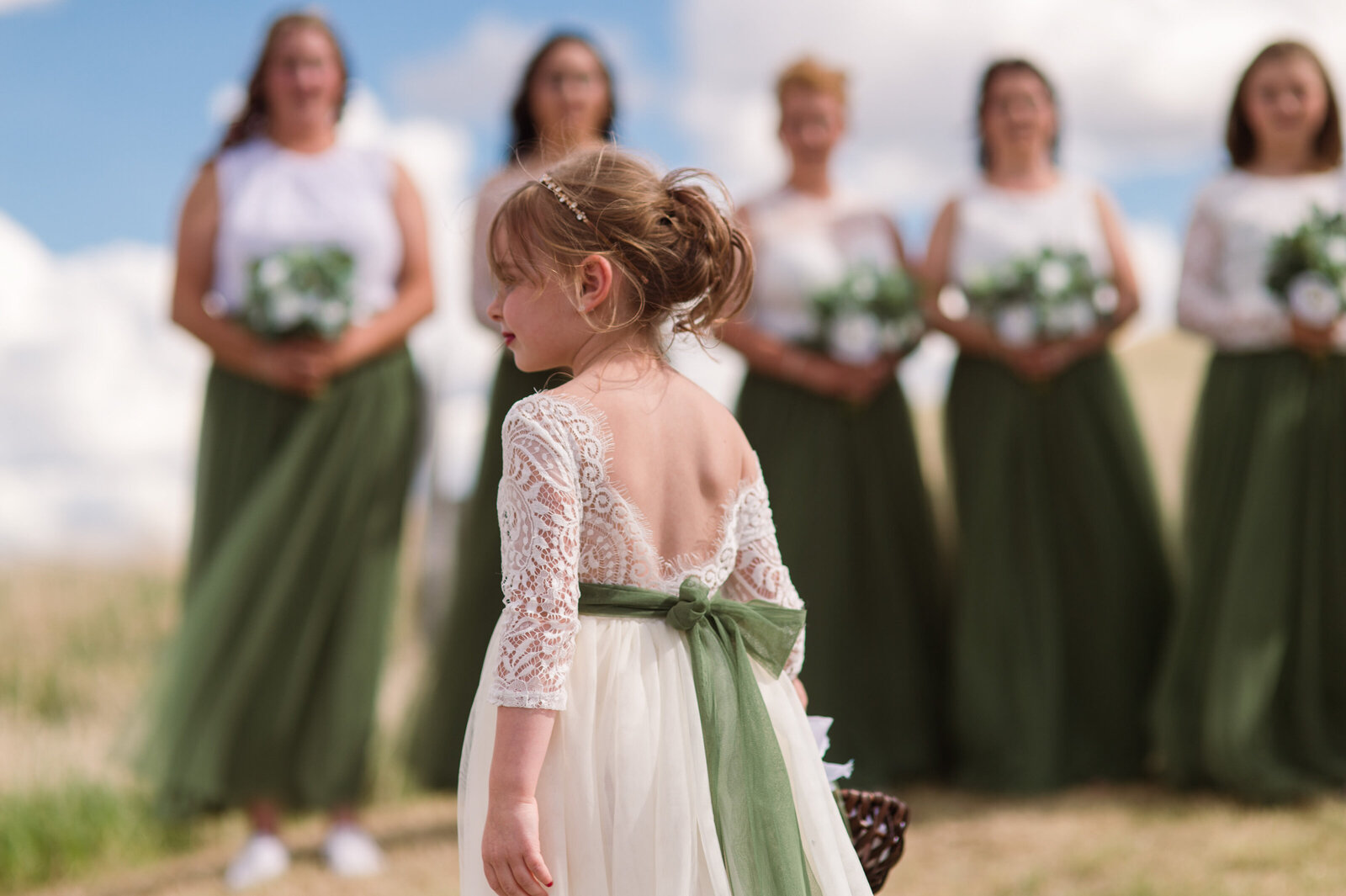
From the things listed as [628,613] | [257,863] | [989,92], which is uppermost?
[989,92]

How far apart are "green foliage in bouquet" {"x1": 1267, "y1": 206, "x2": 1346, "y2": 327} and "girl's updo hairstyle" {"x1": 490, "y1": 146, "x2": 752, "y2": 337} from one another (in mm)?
3284

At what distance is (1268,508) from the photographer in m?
4.84

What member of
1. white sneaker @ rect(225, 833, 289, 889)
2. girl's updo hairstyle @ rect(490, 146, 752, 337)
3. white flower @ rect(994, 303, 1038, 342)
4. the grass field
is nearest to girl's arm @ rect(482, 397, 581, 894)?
girl's updo hairstyle @ rect(490, 146, 752, 337)

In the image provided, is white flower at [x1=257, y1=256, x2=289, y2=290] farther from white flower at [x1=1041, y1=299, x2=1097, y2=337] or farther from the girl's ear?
white flower at [x1=1041, y1=299, x2=1097, y2=337]

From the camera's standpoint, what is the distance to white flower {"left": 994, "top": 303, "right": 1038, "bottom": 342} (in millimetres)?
4988

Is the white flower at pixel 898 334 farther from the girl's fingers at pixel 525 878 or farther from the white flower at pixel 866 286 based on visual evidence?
the girl's fingers at pixel 525 878

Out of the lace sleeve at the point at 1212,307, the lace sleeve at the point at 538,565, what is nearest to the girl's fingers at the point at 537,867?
the lace sleeve at the point at 538,565

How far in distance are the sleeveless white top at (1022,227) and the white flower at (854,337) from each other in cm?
47

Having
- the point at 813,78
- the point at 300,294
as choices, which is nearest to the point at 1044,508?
the point at 813,78

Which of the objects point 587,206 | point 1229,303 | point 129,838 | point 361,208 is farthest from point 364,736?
point 1229,303

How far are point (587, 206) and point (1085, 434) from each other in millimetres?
3469

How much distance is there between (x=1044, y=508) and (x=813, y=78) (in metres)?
1.90

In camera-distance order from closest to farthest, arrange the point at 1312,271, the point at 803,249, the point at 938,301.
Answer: the point at 1312,271, the point at 803,249, the point at 938,301

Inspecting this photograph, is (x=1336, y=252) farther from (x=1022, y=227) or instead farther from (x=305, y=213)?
(x=305, y=213)
